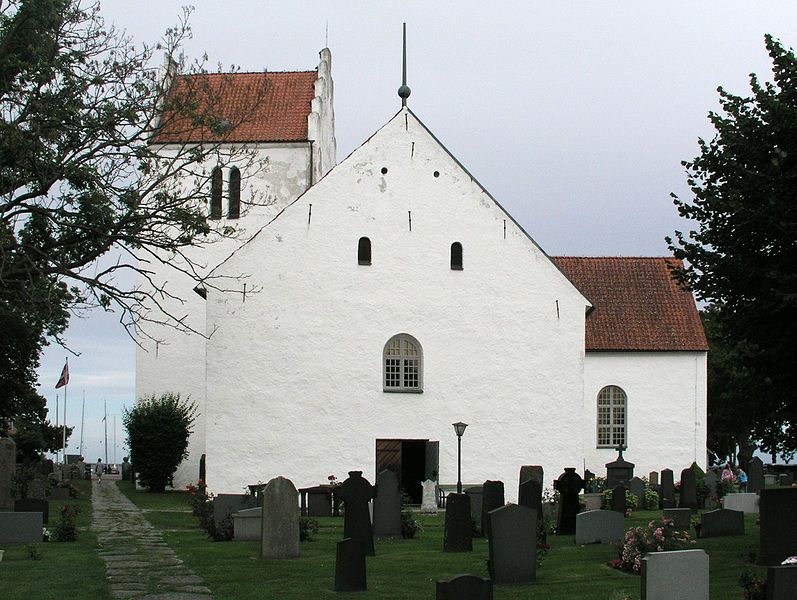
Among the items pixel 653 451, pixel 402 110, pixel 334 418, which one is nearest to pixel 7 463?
pixel 334 418

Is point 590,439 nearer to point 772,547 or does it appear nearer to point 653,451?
point 653,451

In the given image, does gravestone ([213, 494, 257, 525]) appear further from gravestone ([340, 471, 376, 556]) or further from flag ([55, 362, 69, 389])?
flag ([55, 362, 69, 389])

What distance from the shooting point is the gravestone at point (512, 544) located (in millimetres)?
13898

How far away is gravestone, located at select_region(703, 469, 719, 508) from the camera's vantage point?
2914 cm

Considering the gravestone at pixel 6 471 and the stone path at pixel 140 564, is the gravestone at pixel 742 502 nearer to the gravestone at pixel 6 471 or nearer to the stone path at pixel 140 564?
the stone path at pixel 140 564

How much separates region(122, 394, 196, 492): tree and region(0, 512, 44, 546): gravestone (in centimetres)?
1979

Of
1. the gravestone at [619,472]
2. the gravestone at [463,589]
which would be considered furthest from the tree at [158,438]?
the gravestone at [463,589]

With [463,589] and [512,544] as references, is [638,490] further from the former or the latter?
[463,589]

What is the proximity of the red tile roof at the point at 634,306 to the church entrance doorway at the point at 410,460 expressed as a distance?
899 centimetres

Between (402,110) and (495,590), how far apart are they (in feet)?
59.2

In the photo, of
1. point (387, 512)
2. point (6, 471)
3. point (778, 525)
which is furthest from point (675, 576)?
point (6, 471)

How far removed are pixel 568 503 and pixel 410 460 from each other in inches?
345

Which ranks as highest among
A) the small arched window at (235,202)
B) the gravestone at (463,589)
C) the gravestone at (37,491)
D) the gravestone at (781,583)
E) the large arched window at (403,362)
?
the small arched window at (235,202)

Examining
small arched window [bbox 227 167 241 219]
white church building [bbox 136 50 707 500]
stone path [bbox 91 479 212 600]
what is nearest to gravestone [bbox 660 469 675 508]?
white church building [bbox 136 50 707 500]
